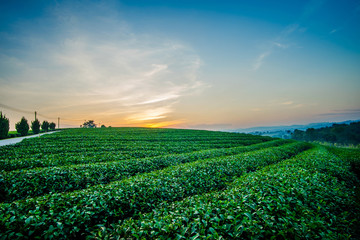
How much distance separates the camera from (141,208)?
595 cm

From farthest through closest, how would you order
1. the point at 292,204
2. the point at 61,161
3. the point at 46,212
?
the point at 61,161
the point at 292,204
the point at 46,212

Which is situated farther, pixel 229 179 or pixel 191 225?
pixel 229 179

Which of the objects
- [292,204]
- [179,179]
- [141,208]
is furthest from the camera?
[179,179]

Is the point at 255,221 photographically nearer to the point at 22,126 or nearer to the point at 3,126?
the point at 3,126

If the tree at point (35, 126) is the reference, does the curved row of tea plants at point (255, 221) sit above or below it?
below

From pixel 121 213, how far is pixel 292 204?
231 inches

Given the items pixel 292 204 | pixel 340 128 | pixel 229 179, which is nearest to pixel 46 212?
pixel 292 204

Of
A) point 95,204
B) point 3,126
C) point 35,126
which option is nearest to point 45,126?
point 35,126

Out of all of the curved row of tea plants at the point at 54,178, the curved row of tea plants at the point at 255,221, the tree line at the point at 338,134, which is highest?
the curved row of tea plants at the point at 255,221

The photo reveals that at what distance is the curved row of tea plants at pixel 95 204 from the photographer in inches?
154

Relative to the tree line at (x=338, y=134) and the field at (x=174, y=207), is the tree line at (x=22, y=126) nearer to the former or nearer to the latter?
the field at (x=174, y=207)

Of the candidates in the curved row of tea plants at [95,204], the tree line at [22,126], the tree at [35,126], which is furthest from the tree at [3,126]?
the curved row of tea plants at [95,204]

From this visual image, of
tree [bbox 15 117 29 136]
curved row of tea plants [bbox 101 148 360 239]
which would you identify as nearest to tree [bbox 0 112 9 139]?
tree [bbox 15 117 29 136]

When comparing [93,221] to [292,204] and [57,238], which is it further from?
[292,204]
